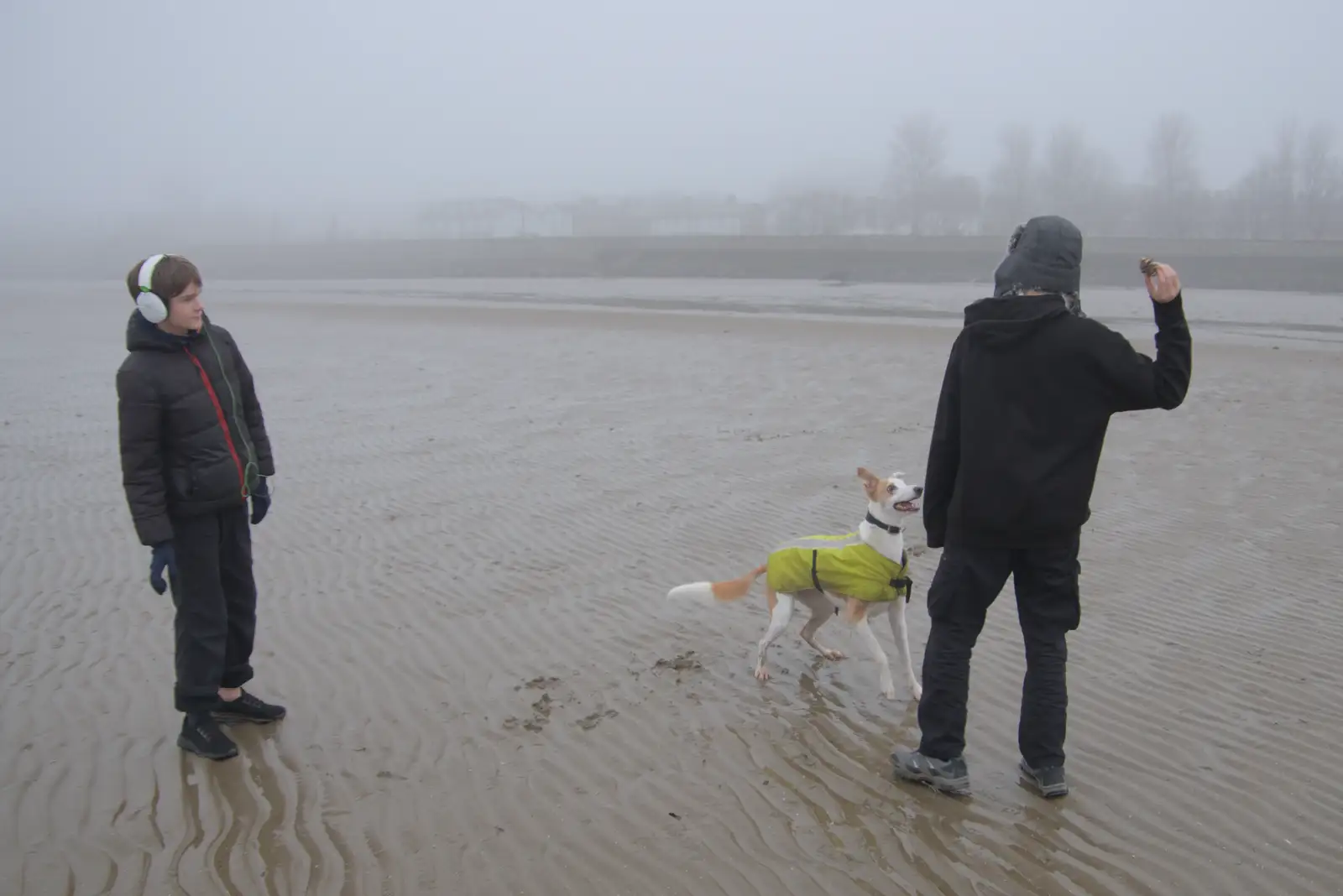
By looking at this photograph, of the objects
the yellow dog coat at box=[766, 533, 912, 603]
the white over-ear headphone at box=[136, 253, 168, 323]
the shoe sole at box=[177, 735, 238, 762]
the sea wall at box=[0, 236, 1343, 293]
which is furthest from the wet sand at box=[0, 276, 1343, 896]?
the sea wall at box=[0, 236, 1343, 293]

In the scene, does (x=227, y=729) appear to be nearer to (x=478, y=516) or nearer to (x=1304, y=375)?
(x=478, y=516)

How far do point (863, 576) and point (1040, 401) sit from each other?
1.51 m

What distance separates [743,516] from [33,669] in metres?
5.18

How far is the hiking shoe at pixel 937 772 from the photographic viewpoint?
13.7 ft

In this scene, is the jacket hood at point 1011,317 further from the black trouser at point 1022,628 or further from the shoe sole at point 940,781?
the shoe sole at point 940,781

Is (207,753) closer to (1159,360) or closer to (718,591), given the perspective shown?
(718,591)

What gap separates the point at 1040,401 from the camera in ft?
12.8

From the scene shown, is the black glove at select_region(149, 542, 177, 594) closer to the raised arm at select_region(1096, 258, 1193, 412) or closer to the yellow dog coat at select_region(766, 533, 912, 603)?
the yellow dog coat at select_region(766, 533, 912, 603)

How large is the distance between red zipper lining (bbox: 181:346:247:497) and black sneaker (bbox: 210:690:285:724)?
103cm

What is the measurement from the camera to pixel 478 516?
8531 mm

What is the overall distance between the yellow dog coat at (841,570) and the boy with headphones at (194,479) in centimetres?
268

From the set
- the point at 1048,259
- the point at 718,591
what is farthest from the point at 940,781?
the point at 1048,259

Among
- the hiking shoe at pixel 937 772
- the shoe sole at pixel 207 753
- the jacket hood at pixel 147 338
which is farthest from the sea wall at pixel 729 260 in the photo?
the shoe sole at pixel 207 753

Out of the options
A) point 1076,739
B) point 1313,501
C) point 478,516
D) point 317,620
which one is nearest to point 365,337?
point 478,516
